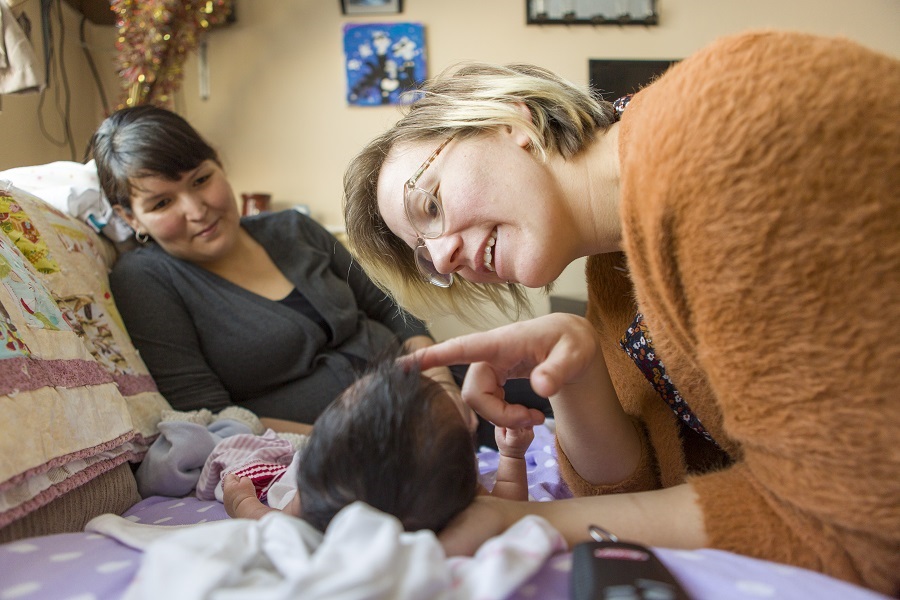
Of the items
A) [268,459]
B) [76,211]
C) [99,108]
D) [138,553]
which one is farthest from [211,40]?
[138,553]

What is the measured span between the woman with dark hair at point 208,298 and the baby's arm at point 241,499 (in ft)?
1.59

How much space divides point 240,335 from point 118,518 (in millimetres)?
865

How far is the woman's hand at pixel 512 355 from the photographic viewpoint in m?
0.69

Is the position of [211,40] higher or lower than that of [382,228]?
higher

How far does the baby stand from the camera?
1.91ft

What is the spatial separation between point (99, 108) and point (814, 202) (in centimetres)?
293

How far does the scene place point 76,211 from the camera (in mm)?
1530

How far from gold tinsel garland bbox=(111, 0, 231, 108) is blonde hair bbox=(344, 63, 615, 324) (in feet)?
4.53

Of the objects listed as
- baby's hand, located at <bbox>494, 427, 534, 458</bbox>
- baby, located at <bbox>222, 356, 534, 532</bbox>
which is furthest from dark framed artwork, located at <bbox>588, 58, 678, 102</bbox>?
baby, located at <bbox>222, 356, 534, 532</bbox>

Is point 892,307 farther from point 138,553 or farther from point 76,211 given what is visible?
point 76,211

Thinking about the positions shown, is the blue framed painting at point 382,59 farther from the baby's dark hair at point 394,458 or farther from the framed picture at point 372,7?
the baby's dark hair at point 394,458

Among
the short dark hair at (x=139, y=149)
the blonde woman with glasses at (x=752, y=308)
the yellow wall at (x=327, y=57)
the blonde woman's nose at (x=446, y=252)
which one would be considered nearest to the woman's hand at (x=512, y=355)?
the blonde woman with glasses at (x=752, y=308)

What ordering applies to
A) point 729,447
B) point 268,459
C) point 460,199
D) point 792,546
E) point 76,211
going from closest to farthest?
point 792,546
point 729,447
point 460,199
point 268,459
point 76,211

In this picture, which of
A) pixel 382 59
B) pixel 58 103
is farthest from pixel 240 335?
pixel 382 59
